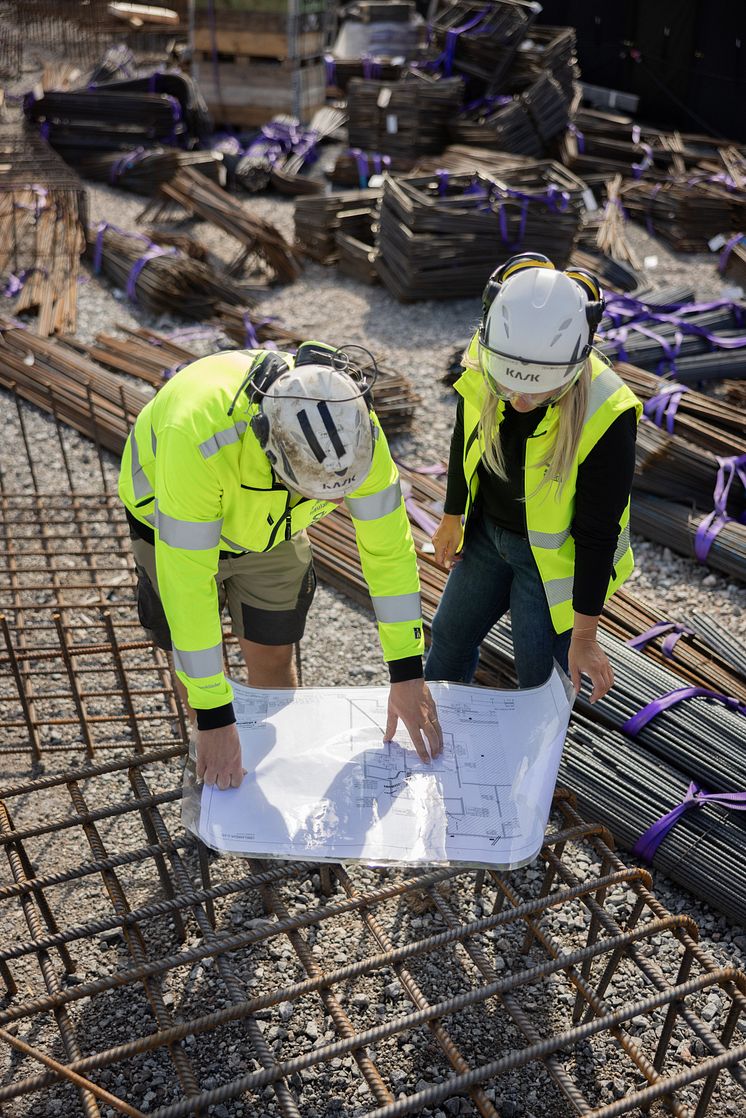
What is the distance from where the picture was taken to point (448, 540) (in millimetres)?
3801

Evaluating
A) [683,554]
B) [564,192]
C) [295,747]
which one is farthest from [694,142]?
[295,747]

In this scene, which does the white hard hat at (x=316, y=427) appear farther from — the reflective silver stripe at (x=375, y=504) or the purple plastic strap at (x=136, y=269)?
the purple plastic strap at (x=136, y=269)

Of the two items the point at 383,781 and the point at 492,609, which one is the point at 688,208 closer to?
the point at 492,609

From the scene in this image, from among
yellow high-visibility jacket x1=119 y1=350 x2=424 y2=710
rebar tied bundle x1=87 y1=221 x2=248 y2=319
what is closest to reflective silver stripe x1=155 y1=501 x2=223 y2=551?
yellow high-visibility jacket x1=119 y1=350 x2=424 y2=710

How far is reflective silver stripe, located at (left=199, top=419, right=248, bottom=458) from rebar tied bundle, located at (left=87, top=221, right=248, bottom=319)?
7.01 metres

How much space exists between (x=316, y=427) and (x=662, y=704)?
2.55 metres

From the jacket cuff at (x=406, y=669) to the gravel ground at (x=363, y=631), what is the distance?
1264mm

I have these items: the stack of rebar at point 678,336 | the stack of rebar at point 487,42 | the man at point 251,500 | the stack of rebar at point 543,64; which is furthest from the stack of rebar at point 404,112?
the man at point 251,500

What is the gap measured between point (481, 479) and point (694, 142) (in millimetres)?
14124

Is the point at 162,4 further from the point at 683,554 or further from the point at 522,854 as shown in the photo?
the point at 522,854

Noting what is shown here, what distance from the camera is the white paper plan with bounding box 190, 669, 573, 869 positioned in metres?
2.93

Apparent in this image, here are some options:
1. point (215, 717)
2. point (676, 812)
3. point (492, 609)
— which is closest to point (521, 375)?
point (492, 609)

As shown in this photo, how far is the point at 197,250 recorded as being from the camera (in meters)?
10.5

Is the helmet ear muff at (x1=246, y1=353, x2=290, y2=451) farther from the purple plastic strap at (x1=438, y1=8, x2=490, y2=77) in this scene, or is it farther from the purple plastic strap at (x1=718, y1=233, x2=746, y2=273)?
the purple plastic strap at (x1=438, y1=8, x2=490, y2=77)
